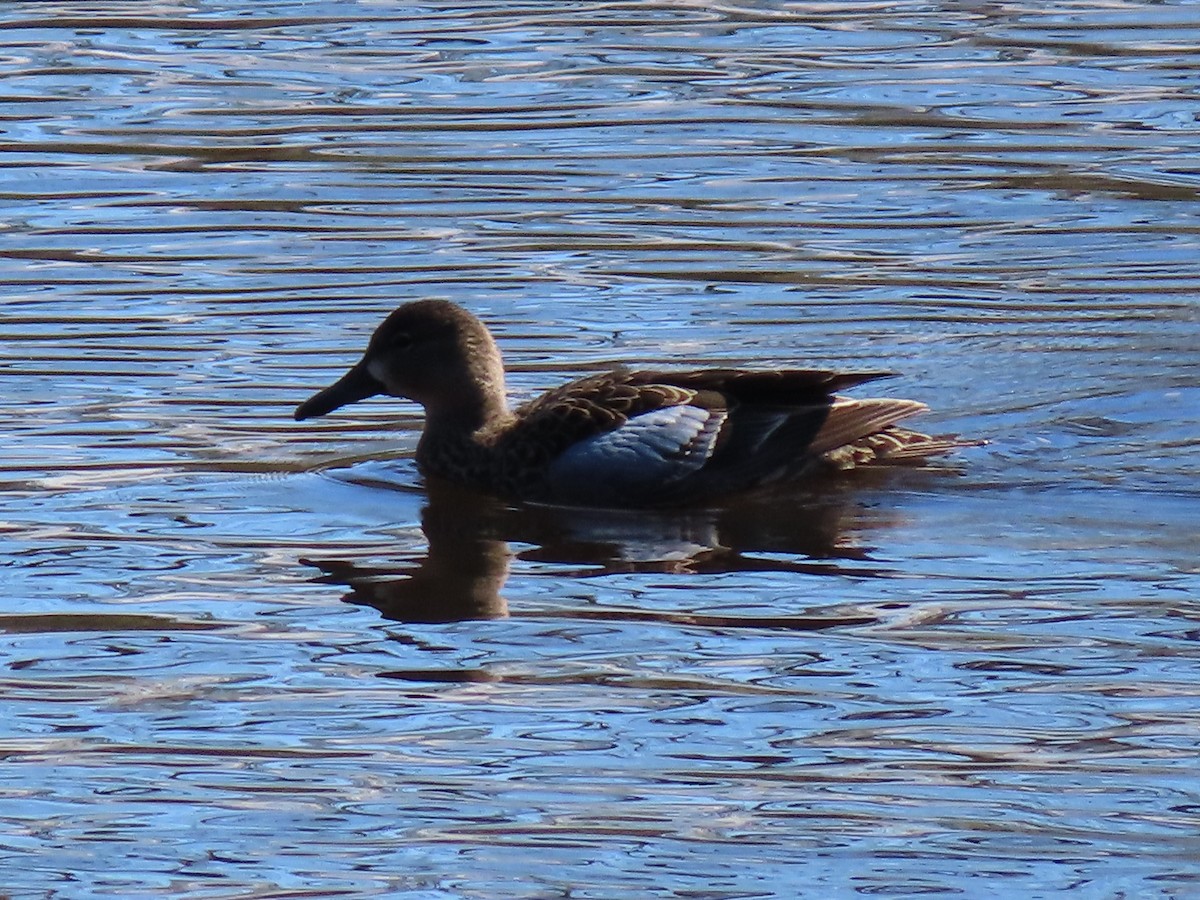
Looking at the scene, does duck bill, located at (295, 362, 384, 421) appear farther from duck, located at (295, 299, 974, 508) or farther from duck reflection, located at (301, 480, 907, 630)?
duck reflection, located at (301, 480, 907, 630)

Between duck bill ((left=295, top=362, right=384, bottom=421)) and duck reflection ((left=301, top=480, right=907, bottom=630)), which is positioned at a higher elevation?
duck bill ((left=295, top=362, right=384, bottom=421))

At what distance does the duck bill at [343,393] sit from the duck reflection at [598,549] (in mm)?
502

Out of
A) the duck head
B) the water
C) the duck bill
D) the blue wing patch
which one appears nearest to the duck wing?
the blue wing patch

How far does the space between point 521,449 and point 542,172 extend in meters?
4.72

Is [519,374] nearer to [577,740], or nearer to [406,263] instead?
[406,263]

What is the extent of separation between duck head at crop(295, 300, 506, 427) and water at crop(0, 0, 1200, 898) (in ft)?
0.87

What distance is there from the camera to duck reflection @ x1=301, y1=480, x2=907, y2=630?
25.9 feet

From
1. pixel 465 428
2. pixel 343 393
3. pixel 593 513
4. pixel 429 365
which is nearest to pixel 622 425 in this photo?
pixel 593 513

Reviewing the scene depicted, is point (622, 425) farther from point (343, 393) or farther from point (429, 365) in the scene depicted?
point (343, 393)

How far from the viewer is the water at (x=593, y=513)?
6094 mm

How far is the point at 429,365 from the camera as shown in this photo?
32.2ft

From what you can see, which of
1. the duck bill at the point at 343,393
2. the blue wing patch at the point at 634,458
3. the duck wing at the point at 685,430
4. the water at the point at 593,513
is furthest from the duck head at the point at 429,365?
the blue wing patch at the point at 634,458

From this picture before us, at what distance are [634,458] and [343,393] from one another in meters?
1.26

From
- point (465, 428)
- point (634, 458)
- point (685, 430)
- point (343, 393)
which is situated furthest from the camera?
point (343, 393)
